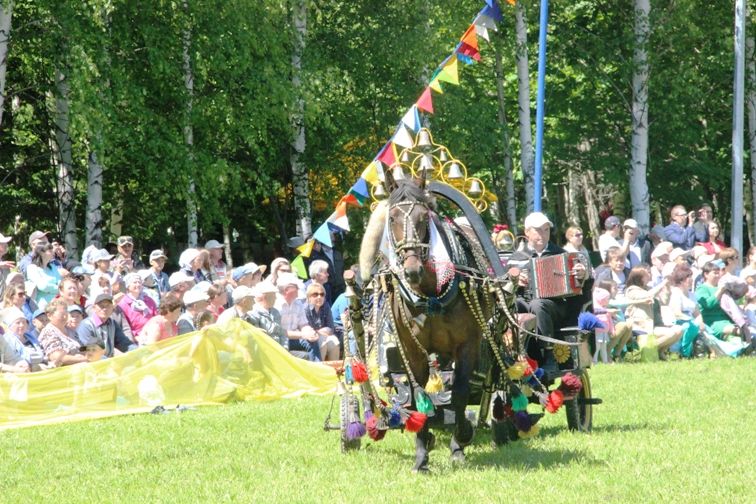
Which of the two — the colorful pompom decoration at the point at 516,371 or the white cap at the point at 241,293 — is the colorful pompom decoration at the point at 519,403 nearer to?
the colorful pompom decoration at the point at 516,371

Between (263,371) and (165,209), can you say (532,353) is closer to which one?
(263,371)

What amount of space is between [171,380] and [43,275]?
2.80m

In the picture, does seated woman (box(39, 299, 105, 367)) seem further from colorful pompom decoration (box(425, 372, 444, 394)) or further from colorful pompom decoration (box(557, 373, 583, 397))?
colorful pompom decoration (box(557, 373, 583, 397))

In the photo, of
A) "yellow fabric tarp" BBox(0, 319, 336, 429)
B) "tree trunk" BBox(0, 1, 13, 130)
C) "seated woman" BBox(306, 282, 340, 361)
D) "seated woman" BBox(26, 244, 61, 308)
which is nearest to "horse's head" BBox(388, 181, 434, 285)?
"yellow fabric tarp" BBox(0, 319, 336, 429)

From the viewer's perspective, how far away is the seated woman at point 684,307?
18297 millimetres

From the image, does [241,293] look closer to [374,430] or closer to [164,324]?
[164,324]

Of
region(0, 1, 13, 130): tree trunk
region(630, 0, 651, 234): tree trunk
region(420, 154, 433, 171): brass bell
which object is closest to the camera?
region(420, 154, 433, 171): brass bell

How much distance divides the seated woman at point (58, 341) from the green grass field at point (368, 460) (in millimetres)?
1114

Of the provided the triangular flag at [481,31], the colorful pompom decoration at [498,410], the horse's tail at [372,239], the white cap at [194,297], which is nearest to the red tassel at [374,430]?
the colorful pompom decoration at [498,410]

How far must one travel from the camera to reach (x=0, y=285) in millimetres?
14547

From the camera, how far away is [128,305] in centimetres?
1498

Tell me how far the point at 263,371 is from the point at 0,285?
3.11 meters

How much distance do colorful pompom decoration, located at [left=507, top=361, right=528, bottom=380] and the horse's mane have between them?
1305 millimetres

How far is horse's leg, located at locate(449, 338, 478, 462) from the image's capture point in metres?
9.04
